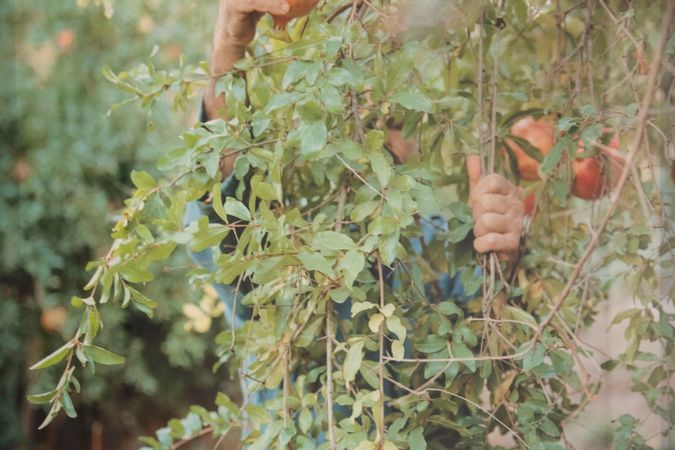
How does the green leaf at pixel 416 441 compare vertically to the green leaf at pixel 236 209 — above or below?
below

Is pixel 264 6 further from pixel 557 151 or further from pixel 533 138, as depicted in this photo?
pixel 533 138

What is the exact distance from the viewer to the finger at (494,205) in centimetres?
80

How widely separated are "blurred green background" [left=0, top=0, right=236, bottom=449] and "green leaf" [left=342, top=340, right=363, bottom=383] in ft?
4.23

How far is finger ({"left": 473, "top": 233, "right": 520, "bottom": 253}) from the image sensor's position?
0.79 metres

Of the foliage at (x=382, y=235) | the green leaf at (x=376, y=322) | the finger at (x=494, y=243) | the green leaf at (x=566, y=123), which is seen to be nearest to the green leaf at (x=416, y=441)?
the foliage at (x=382, y=235)

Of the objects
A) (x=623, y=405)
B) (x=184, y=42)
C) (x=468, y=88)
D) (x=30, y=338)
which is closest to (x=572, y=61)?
(x=468, y=88)

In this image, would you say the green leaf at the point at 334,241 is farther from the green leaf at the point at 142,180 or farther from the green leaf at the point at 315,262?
the green leaf at the point at 142,180

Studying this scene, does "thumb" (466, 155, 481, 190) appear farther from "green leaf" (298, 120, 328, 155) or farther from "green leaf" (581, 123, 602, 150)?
"green leaf" (298, 120, 328, 155)

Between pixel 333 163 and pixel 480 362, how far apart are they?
0.82 feet

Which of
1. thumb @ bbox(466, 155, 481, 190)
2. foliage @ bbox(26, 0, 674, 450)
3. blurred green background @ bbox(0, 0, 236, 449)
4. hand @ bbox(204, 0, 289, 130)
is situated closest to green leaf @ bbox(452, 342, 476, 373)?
foliage @ bbox(26, 0, 674, 450)

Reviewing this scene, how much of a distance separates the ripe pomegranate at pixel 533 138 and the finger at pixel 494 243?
0.26 meters

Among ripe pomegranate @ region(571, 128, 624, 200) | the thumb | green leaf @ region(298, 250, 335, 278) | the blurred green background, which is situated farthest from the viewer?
the blurred green background

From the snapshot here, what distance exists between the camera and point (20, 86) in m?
1.95

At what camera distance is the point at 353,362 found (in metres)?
0.64
